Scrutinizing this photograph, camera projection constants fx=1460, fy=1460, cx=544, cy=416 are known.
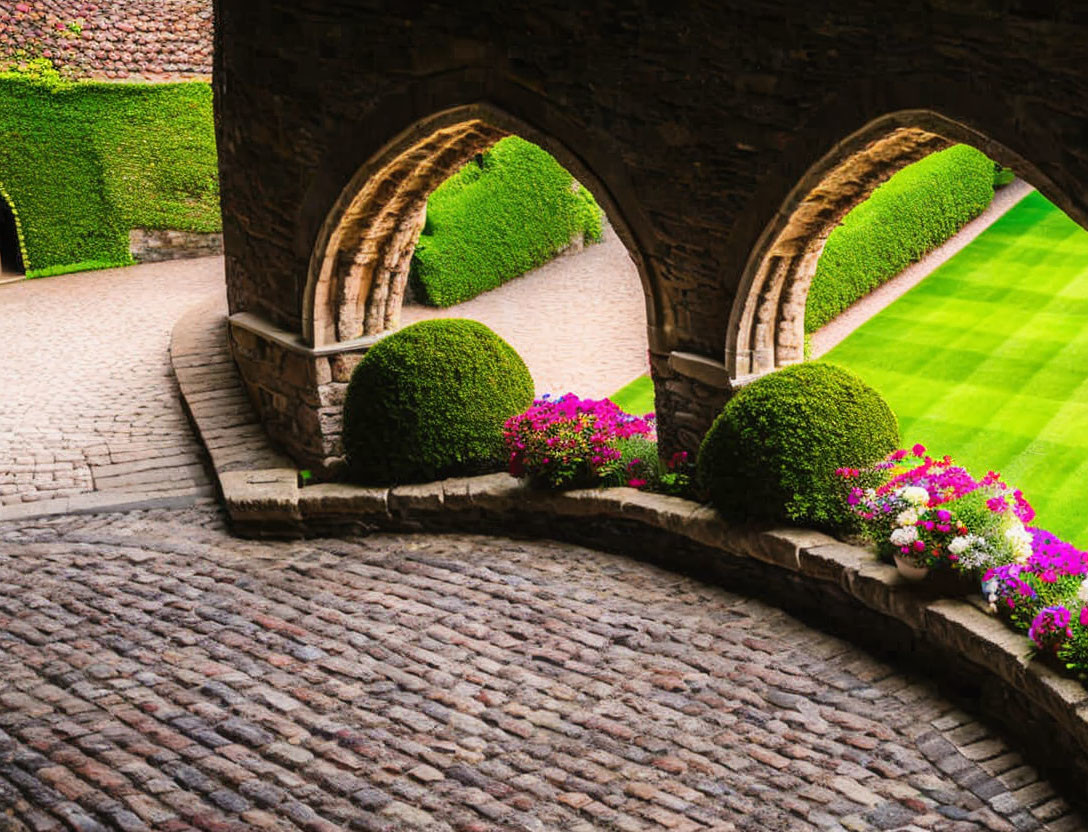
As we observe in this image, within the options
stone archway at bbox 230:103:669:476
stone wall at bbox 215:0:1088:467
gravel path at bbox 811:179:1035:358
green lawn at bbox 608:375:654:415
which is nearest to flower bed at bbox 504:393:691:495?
stone wall at bbox 215:0:1088:467

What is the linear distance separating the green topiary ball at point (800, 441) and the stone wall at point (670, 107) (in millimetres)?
600

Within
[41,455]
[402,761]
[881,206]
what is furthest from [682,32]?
[881,206]

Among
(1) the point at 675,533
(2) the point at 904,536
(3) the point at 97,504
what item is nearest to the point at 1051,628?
(2) the point at 904,536

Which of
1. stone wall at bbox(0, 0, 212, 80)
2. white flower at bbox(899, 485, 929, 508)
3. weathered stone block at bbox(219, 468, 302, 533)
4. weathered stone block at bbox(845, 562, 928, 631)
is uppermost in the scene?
stone wall at bbox(0, 0, 212, 80)

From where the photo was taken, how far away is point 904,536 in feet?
24.9

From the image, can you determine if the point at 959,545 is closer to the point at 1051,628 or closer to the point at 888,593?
the point at 888,593

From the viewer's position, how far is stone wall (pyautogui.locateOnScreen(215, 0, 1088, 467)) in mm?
7000

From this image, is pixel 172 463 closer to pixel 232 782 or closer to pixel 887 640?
pixel 232 782

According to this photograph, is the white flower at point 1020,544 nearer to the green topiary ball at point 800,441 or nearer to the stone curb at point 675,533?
the stone curb at point 675,533

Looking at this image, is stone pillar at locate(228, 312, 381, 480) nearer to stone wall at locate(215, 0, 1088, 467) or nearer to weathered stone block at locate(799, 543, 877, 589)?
stone wall at locate(215, 0, 1088, 467)

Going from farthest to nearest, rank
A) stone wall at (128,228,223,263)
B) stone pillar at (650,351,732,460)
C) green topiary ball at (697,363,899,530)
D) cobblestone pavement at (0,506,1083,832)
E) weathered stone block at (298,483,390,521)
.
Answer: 1. stone wall at (128,228,223,263)
2. weathered stone block at (298,483,390,521)
3. stone pillar at (650,351,732,460)
4. green topiary ball at (697,363,899,530)
5. cobblestone pavement at (0,506,1083,832)

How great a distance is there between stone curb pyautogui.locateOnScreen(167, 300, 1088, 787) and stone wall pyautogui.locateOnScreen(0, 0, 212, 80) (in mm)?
8275

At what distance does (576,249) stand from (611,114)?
34.8 feet

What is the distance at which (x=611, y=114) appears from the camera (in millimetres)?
9055
